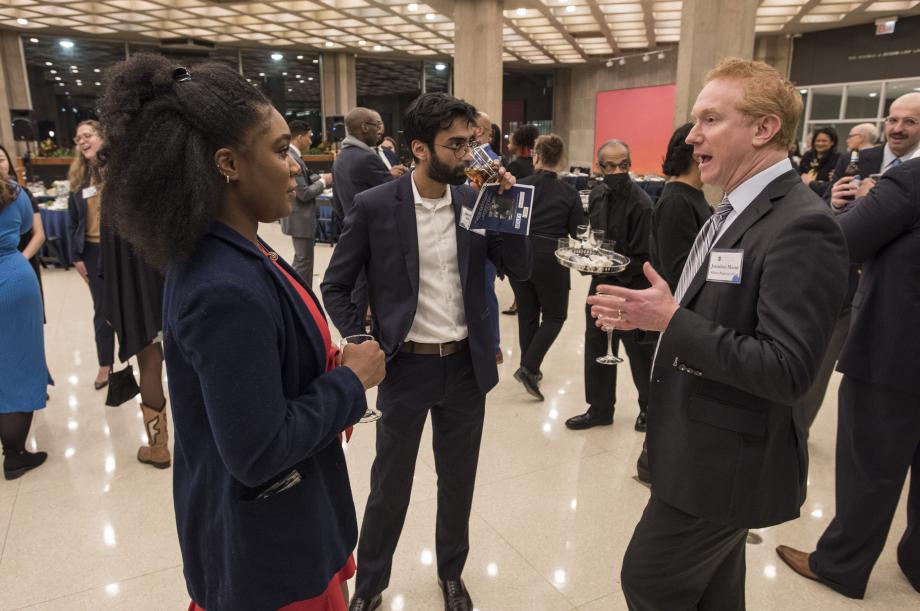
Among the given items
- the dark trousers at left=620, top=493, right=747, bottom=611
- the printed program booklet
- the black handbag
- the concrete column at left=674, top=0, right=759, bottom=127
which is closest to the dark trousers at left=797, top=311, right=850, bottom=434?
the dark trousers at left=620, top=493, right=747, bottom=611

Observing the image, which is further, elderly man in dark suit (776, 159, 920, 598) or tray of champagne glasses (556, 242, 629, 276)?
tray of champagne glasses (556, 242, 629, 276)

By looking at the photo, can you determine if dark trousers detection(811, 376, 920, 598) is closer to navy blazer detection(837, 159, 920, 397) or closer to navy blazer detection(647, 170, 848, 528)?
navy blazer detection(837, 159, 920, 397)

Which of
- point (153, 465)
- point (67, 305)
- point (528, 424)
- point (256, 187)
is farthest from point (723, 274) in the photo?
point (67, 305)

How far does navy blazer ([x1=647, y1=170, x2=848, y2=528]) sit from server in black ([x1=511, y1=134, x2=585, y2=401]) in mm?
2622

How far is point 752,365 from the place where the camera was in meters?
1.18

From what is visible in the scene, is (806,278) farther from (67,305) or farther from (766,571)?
(67,305)

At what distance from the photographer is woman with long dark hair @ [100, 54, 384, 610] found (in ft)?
3.12

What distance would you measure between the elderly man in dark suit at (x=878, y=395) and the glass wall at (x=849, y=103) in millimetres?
13929

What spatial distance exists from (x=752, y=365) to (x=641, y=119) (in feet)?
70.3

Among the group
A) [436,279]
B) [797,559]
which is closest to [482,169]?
[436,279]

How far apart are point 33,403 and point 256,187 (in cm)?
282

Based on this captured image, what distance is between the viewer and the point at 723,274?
50.9 inches

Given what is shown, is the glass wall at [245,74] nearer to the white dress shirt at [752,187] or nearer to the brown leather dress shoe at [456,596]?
the brown leather dress shoe at [456,596]

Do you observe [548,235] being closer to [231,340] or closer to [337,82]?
[231,340]
